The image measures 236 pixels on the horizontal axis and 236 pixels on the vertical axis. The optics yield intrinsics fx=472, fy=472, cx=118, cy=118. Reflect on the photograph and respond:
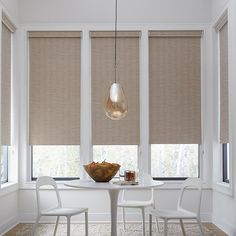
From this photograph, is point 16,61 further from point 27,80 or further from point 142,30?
point 142,30

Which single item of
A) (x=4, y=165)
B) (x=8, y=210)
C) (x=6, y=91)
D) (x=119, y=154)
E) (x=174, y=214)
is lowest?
(x=8, y=210)

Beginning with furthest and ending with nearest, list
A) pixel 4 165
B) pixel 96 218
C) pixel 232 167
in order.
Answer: pixel 96 218, pixel 4 165, pixel 232 167

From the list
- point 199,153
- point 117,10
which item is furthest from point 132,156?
point 117,10

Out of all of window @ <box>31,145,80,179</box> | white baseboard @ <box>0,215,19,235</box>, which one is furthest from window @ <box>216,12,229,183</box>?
white baseboard @ <box>0,215,19,235</box>

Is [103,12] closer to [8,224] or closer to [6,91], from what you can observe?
[6,91]

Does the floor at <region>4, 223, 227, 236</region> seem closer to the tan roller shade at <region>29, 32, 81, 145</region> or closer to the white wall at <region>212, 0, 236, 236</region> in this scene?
the white wall at <region>212, 0, 236, 236</region>

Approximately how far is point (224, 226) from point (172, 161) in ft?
4.12

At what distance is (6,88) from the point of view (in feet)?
20.5

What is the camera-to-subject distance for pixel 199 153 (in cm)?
690

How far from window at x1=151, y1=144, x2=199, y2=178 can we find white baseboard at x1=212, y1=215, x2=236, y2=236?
782 millimetres

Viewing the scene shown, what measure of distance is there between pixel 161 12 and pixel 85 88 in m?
1.57

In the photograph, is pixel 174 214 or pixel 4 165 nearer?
pixel 174 214

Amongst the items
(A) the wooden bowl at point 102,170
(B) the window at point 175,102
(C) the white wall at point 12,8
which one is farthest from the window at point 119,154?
(C) the white wall at point 12,8

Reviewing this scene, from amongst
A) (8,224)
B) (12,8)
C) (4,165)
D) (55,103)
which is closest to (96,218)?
(8,224)
